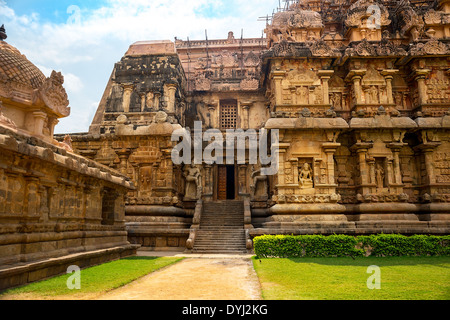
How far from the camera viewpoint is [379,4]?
19.3 meters

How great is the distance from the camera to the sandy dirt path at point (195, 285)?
5805 mm

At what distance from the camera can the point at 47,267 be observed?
7.16 m

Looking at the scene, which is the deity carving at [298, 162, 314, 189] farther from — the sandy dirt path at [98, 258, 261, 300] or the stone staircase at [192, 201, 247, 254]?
the sandy dirt path at [98, 258, 261, 300]

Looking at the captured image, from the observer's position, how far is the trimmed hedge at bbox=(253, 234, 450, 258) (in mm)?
11789

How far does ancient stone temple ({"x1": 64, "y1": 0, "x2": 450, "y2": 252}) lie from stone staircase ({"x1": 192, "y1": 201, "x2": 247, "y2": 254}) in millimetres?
79

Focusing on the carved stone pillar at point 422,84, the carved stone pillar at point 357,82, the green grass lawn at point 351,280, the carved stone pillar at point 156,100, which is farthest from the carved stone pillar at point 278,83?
the green grass lawn at point 351,280

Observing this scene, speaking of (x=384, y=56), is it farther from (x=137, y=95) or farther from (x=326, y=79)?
(x=137, y=95)

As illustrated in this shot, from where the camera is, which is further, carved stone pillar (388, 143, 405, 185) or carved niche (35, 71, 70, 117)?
carved stone pillar (388, 143, 405, 185)

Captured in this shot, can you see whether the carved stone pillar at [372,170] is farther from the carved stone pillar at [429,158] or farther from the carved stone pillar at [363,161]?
the carved stone pillar at [429,158]

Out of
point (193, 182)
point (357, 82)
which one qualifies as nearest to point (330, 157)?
point (357, 82)

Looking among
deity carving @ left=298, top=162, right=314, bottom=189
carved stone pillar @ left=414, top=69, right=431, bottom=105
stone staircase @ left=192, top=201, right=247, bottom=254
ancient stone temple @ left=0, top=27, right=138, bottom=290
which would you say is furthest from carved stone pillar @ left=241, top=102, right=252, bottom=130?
ancient stone temple @ left=0, top=27, right=138, bottom=290

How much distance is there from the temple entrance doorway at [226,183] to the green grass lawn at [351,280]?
11.6 metres

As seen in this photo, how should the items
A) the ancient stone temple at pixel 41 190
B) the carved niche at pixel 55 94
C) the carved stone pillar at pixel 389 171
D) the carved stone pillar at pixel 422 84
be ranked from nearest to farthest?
the ancient stone temple at pixel 41 190, the carved niche at pixel 55 94, the carved stone pillar at pixel 389 171, the carved stone pillar at pixel 422 84

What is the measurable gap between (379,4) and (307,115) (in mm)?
8920
